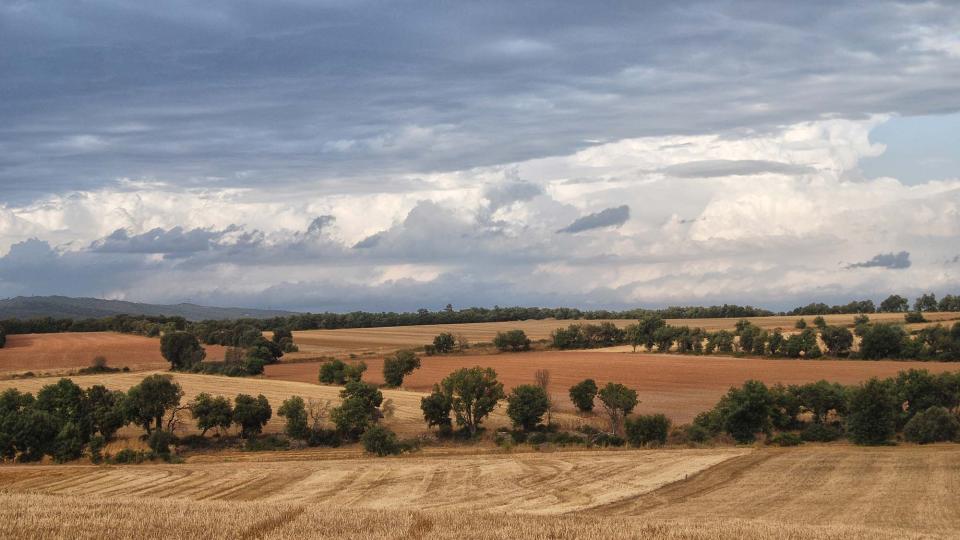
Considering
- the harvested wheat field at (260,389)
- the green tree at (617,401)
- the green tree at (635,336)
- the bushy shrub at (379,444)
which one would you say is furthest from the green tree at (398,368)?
the green tree at (635,336)

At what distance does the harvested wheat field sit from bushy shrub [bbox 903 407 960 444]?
38.1 metres

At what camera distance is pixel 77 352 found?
447 feet

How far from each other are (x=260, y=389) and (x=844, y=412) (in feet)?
192

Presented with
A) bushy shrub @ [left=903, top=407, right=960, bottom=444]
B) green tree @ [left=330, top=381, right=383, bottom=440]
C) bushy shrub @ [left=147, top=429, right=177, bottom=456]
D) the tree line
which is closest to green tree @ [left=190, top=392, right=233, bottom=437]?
bushy shrub @ [left=147, top=429, right=177, bottom=456]

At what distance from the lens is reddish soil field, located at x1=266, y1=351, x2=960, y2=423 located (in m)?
90.9

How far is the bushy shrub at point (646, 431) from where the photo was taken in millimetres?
68500

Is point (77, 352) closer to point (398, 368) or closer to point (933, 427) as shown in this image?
point (398, 368)

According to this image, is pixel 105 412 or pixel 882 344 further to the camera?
pixel 882 344

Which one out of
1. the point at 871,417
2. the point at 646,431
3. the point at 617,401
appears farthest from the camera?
the point at 617,401

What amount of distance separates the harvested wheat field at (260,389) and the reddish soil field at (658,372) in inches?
341

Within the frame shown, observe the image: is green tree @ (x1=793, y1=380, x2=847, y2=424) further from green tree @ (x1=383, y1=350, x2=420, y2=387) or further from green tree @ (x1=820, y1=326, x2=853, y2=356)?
green tree @ (x1=820, y1=326, x2=853, y2=356)

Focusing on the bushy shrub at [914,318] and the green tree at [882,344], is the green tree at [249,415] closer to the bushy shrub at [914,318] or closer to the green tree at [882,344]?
the green tree at [882,344]

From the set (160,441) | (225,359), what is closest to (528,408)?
(160,441)

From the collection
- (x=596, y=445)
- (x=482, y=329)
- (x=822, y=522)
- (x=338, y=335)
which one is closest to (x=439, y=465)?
(x=596, y=445)
